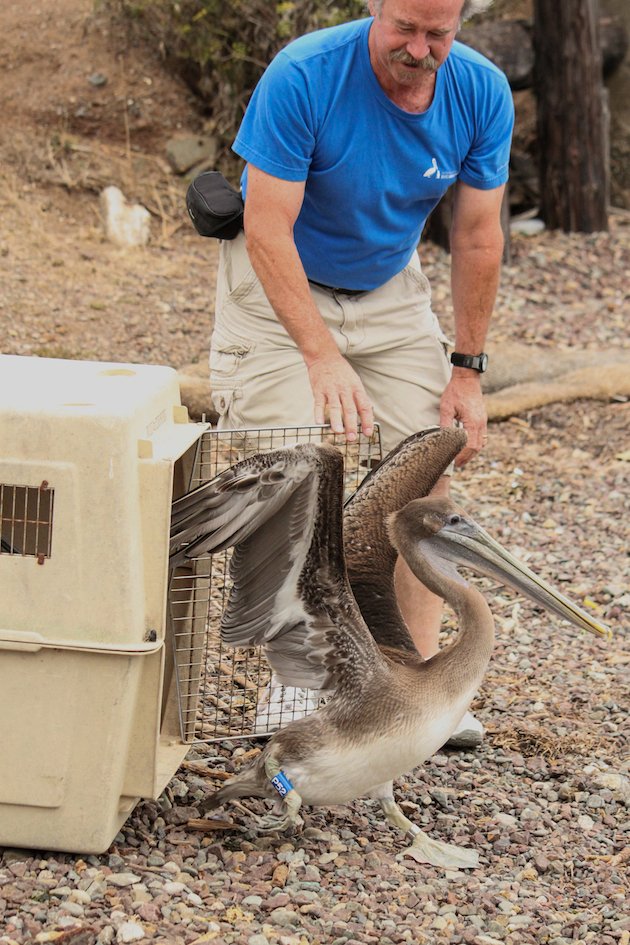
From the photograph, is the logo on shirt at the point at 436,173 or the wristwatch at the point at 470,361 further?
the wristwatch at the point at 470,361

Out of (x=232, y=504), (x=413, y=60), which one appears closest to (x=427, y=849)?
(x=232, y=504)

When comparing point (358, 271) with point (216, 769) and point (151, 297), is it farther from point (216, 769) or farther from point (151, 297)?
point (151, 297)

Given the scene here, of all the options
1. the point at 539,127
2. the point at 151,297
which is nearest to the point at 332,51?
the point at 151,297

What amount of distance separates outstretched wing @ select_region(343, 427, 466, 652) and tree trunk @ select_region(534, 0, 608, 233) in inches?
307

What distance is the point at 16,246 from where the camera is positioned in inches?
352

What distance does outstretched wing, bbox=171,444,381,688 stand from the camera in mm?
3281

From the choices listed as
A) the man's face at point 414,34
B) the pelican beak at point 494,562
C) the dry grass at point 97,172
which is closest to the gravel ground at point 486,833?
the pelican beak at point 494,562

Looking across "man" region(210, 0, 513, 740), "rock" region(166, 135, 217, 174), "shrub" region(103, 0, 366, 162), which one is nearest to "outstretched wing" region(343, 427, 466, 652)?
"man" region(210, 0, 513, 740)

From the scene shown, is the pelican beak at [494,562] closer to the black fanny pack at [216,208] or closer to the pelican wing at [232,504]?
the pelican wing at [232,504]

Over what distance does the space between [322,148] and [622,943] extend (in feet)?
8.12

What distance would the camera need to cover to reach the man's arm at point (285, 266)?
3.90 metres

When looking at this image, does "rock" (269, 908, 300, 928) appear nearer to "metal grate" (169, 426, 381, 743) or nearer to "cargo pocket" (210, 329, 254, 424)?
"metal grate" (169, 426, 381, 743)

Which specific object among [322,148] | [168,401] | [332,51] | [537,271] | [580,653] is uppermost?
[332,51]

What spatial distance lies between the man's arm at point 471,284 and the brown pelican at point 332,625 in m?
0.63
